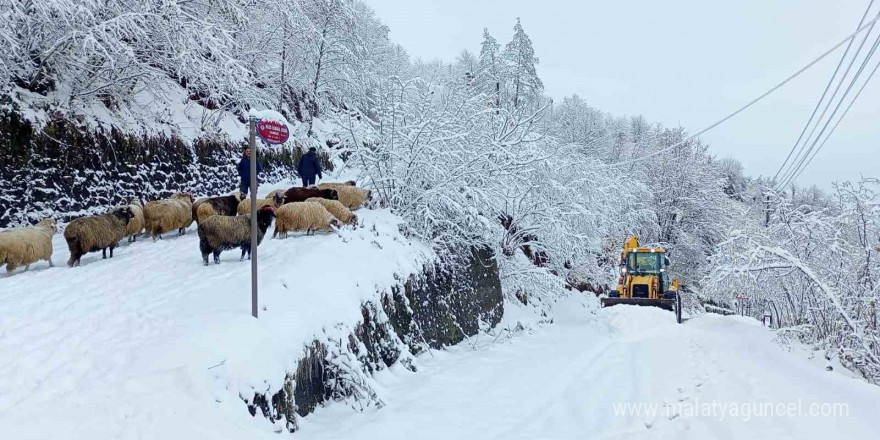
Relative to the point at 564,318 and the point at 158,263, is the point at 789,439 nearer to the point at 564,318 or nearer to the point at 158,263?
the point at 158,263

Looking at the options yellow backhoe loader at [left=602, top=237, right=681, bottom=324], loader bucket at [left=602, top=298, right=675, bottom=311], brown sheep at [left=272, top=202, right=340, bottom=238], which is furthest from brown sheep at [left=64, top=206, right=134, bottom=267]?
yellow backhoe loader at [left=602, top=237, right=681, bottom=324]

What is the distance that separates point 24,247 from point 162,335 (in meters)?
4.36

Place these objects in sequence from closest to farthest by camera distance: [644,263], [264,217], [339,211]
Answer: [264,217] → [339,211] → [644,263]

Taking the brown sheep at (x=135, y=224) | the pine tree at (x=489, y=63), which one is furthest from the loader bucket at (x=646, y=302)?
the pine tree at (x=489, y=63)

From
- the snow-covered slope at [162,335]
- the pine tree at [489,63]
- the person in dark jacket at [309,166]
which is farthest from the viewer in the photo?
the pine tree at [489,63]

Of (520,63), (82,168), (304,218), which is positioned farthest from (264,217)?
(520,63)

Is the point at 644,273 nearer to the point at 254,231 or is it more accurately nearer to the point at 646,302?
the point at 646,302

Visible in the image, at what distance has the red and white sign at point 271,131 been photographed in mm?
5293

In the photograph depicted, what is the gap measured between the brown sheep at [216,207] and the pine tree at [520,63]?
95.3 feet

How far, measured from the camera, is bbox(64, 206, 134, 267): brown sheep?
8094mm

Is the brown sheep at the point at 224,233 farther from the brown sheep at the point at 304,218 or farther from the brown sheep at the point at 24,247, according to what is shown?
the brown sheep at the point at 24,247

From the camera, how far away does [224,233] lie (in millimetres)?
8211

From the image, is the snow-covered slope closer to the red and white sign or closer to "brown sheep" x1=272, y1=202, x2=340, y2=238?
"brown sheep" x1=272, y1=202, x2=340, y2=238

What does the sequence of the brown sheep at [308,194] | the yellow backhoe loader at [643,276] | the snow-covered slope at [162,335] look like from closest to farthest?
the snow-covered slope at [162,335] → the brown sheep at [308,194] → the yellow backhoe loader at [643,276]
